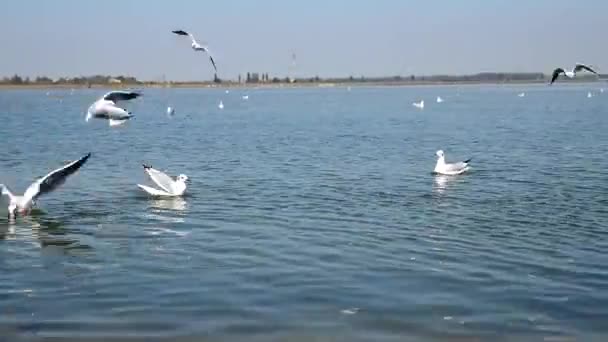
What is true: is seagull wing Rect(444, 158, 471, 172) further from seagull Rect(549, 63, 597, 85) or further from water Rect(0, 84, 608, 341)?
seagull Rect(549, 63, 597, 85)

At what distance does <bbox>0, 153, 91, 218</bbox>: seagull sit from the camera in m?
12.9

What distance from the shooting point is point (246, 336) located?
8055 millimetres

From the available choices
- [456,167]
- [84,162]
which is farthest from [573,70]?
[84,162]

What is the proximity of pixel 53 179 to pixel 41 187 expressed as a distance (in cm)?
41

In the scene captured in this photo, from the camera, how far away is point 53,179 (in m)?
13.3

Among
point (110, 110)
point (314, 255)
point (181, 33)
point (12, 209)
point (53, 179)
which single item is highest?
point (181, 33)

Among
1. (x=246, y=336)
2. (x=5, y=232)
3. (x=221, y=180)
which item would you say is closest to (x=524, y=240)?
(x=246, y=336)

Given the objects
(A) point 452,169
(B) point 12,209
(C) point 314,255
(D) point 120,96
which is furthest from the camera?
(A) point 452,169

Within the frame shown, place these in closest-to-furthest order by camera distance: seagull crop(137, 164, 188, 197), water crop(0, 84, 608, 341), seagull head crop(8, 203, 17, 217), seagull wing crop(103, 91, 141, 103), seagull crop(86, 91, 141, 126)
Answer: water crop(0, 84, 608, 341) → seagull head crop(8, 203, 17, 217) → seagull crop(86, 91, 141, 126) → seagull wing crop(103, 91, 141, 103) → seagull crop(137, 164, 188, 197)

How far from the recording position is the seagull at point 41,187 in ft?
42.4

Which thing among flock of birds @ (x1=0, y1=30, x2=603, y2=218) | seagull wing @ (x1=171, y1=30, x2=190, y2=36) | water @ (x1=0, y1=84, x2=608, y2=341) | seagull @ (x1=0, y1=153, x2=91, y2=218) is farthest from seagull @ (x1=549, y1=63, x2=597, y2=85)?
seagull @ (x1=0, y1=153, x2=91, y2=218)

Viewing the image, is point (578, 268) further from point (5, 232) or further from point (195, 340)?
point (5, 232)

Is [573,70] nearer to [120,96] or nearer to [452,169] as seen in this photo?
[452,169]

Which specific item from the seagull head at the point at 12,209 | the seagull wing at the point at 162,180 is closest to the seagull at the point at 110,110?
the seagull head at the point at 12,209
